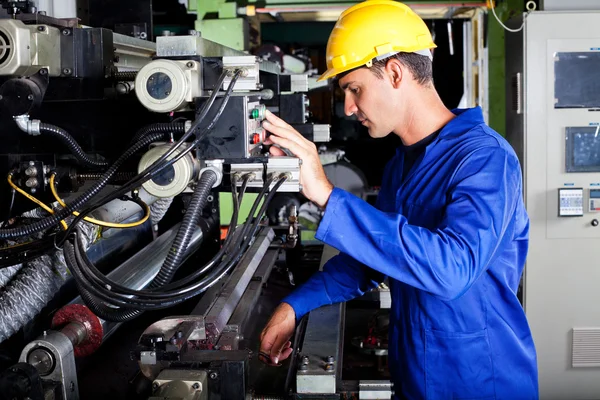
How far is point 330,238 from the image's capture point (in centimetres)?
117

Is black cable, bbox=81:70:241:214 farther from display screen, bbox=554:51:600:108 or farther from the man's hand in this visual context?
display screen, bbox=554:51:600:108

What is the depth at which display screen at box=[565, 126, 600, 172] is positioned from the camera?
112 inches

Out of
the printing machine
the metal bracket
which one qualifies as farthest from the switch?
→ the metal bracket

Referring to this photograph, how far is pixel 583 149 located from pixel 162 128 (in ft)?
7.58

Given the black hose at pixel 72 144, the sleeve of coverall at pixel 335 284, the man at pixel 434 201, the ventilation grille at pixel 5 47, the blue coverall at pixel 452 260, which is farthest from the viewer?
the sleeve of coverall at pixel 335 284

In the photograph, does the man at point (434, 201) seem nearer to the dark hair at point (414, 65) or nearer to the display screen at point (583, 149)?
the dark hair at point (414, 65)

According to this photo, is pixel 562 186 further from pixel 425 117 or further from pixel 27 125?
pixel 27 125

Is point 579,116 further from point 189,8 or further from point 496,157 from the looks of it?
point 189,8

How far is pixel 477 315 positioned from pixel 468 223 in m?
0.30

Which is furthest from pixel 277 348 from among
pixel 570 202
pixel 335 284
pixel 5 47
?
pixel 570 202

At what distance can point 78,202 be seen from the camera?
1054 millimetres

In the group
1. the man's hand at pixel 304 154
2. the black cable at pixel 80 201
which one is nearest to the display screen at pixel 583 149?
the man's hand at pixel 304 154

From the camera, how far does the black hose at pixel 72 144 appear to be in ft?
3.40

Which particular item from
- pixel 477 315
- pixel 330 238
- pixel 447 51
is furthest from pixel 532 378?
pixel 447 51
